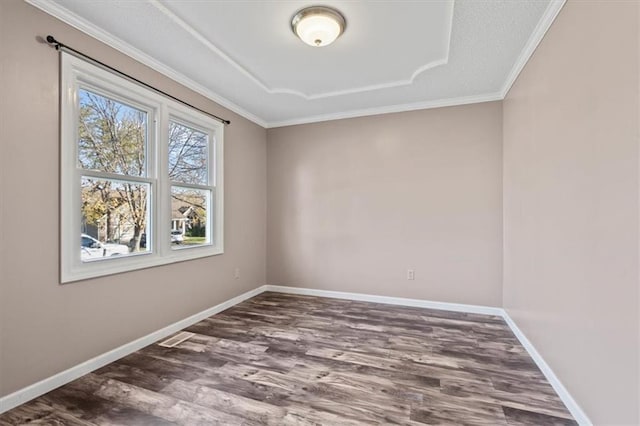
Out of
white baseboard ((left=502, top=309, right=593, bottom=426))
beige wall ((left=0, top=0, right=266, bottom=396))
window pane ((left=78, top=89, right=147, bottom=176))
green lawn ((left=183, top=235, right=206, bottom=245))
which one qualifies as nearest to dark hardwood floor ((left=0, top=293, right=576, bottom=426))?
white baseboard ((left=502, top=309, right=593, bottom=426))

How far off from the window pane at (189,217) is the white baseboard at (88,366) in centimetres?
83

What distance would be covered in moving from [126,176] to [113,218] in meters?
A: 0.38

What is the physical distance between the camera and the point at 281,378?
2.18 metres

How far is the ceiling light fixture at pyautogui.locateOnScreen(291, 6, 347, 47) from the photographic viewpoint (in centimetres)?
210

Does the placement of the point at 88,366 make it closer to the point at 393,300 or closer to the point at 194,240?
the point at 194,240

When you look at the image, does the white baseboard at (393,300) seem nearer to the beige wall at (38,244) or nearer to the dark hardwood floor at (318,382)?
the dark hardwood floor at (318,382)

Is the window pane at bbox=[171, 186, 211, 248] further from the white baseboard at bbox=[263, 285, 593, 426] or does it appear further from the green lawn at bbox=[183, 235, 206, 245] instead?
the white baseboard at bbox=[263, 285, 593, 426]

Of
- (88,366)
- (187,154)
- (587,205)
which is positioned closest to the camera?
(587,205)

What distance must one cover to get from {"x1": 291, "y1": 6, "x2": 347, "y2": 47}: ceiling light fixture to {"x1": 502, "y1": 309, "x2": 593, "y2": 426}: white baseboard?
291 cm

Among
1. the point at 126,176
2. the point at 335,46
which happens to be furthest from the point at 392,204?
the point at 126,176

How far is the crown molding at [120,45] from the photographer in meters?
2.01

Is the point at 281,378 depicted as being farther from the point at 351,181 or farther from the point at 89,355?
the point at 351,181

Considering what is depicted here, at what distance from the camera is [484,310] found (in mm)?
3537

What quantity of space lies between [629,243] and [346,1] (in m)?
2.11
